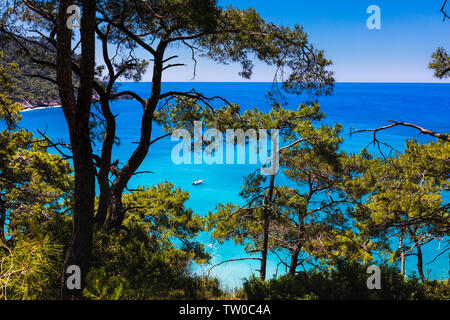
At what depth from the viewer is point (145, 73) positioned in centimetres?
634

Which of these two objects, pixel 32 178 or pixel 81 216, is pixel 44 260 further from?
pixel 32 178

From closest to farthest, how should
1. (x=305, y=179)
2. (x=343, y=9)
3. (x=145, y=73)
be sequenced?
(x=145, y=73) → (x=305, y=179) → (x=343, y=9)

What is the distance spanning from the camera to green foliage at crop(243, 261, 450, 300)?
124 inches

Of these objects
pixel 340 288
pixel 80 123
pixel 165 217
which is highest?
pixel 80 123

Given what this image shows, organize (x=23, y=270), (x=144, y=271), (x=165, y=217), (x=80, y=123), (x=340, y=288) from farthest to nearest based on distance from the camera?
(x=165, y=217) → (x=144, y=271) → (x=80, y=123) → (x=340, y=288) → (x=23, y=270)

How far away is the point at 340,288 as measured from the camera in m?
3.27

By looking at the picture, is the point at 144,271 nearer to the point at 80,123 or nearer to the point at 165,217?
the point at 80,123

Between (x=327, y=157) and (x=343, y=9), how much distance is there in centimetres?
1032

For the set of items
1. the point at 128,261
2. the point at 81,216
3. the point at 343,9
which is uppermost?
the point at 343,9

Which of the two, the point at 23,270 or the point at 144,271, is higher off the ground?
the point at 23,270

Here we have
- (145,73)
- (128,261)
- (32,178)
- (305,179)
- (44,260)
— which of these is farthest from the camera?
(32,178)

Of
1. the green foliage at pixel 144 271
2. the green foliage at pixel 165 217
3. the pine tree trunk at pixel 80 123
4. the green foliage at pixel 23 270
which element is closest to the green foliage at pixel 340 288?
the green foliage at pixel 144 271

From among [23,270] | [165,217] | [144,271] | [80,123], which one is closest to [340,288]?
[144,271]
